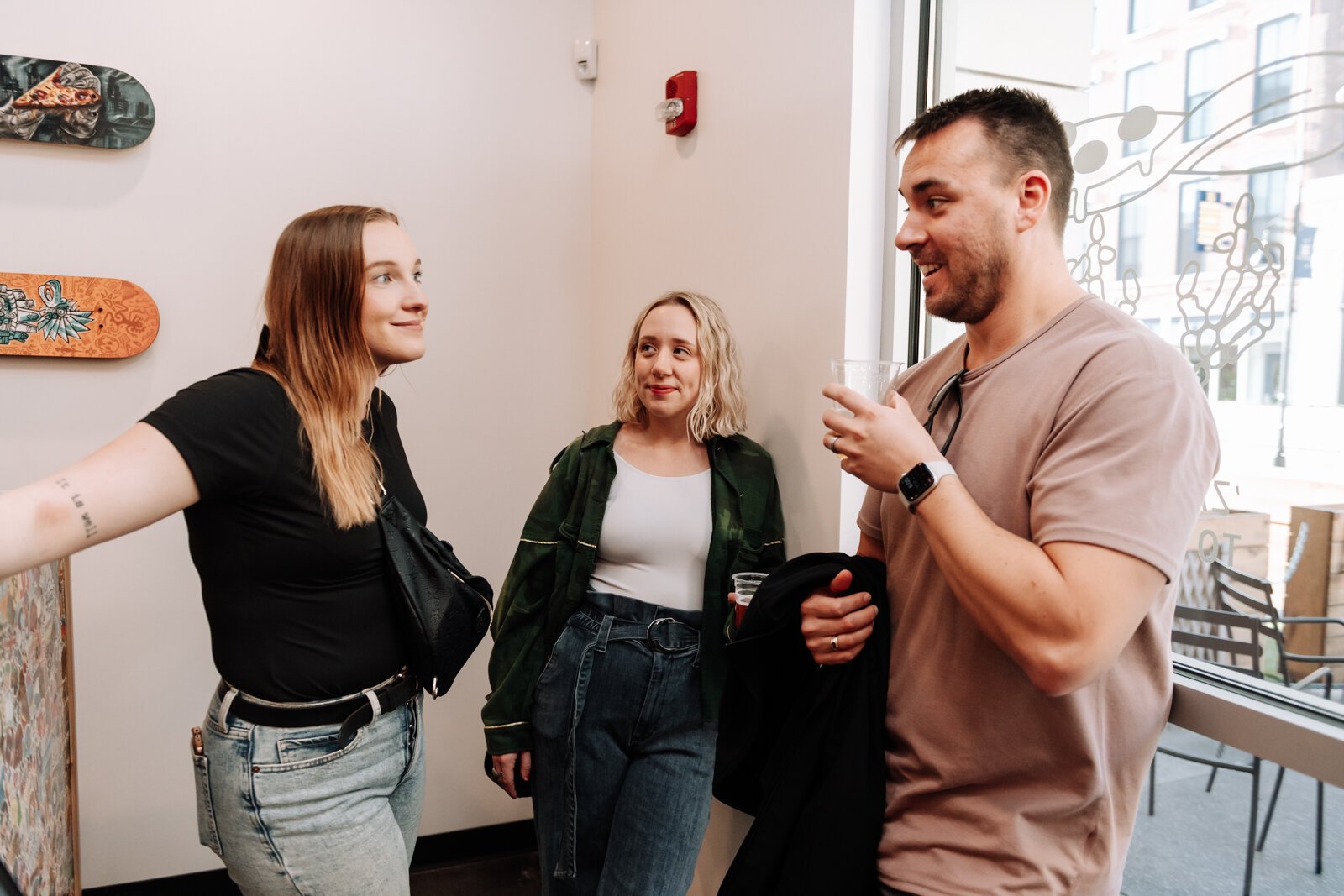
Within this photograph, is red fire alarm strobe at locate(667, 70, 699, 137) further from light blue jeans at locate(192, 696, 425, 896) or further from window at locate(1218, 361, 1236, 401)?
light blue jeans at locate(192, 696, 425, 896)

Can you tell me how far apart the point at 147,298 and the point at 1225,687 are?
2.81 meters

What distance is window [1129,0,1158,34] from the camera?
134 cm

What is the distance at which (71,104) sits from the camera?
8.07 feet

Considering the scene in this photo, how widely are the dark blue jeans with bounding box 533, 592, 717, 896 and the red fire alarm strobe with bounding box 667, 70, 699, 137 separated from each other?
1328mm

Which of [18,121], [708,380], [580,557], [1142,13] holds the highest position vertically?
[18,121]

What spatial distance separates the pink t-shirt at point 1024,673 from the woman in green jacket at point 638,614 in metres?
0.76

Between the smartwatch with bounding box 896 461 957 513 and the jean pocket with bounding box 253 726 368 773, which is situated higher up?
the smartwatch with bounding box 896 461 957 513

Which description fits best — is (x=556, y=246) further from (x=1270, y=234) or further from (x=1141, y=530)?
(x=1141, y=530)

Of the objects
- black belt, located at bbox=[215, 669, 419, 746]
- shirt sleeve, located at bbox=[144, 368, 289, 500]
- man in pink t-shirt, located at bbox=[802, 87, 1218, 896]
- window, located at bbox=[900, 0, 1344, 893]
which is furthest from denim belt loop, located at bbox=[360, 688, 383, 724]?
window, located at bbox=[900, 0, 1344, 893]

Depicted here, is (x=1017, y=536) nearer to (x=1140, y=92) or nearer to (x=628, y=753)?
(x=1140, y=92)

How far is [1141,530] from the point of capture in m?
0.85

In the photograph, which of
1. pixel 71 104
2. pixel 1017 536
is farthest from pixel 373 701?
pixel 71 104

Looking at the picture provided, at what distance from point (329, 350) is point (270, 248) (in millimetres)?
1494

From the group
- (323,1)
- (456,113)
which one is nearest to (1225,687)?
(456,113)
